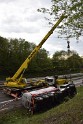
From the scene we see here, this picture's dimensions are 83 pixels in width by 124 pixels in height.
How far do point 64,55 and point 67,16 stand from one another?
94.4m

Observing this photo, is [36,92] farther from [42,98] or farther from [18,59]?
[18,59]

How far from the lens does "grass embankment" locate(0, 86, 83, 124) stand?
1388 cm

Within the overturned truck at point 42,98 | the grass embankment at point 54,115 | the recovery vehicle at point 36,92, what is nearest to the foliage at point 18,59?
the recovery vehicle at point 36,92

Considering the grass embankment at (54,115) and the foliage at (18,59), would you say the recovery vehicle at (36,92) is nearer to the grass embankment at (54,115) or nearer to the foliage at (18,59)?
the grass embankment at (54,115)

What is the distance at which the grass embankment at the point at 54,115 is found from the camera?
1388 cm

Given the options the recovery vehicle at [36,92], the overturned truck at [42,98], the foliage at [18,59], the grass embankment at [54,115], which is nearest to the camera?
the grass embankment at [54,115]

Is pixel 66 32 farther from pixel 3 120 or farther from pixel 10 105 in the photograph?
pixel 10 105

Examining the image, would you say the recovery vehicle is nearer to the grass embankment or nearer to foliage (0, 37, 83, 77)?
the grass embankment

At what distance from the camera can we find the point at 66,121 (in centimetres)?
1343

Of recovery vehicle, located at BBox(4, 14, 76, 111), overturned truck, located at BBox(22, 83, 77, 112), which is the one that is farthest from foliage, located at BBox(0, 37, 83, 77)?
overturned truck, located at BBox(22, 83, 77, 112)

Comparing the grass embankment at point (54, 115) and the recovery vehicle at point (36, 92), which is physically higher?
the recovery vehicle at point (36, 92)

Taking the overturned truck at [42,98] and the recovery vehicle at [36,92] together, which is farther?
the recovery vehicle at [36,92]

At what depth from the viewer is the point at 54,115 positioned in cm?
1614

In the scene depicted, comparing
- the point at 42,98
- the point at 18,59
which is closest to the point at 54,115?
the point at 42,98
